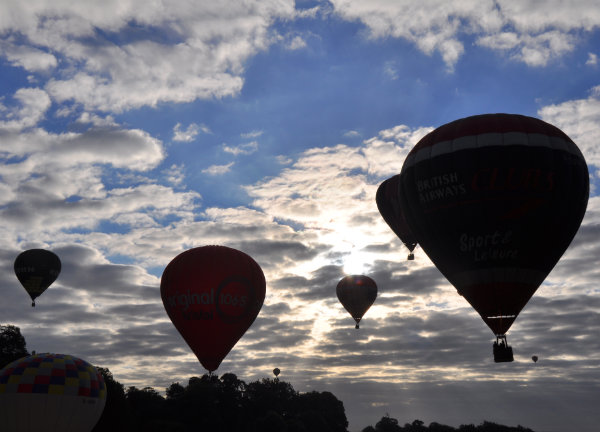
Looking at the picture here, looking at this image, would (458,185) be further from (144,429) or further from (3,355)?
(3,355)

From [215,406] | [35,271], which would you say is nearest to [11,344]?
[35,271]

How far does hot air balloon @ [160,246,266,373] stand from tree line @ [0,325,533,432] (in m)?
25.9

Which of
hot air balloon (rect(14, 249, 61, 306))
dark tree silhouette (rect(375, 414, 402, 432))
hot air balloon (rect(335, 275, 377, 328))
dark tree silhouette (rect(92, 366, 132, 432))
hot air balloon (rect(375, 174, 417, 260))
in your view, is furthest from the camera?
dark tree silhouette (rect(375, 414, 402, 432))

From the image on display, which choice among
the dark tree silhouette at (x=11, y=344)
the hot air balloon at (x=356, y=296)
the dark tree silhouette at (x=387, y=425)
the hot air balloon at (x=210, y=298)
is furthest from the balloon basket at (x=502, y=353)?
the dark tree silhouette at (x=387, y=425)

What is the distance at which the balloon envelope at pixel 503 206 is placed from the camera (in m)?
26.6

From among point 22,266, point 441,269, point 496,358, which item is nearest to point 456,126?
point 441,269

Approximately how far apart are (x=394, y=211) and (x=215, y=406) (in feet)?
189

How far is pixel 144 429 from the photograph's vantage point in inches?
2744

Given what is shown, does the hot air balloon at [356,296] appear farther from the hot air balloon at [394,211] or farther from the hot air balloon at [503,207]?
the hot air balloon at [503,207]

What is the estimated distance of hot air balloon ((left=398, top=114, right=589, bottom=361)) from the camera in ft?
87.3

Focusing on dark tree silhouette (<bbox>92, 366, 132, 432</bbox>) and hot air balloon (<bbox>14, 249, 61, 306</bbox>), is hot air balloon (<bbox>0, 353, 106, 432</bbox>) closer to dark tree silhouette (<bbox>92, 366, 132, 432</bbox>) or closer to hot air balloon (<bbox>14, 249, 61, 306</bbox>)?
dark tree silhouette (<bbox>92, 366, 132, 432</bbox>)

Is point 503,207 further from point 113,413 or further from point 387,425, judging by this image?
point 387,425

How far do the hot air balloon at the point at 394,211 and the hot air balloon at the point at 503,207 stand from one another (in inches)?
595

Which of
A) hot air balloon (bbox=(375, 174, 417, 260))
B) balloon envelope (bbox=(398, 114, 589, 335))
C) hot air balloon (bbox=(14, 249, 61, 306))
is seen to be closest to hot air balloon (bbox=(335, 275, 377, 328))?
hot air balloon (bbox=(375, 174, 417, 260))
